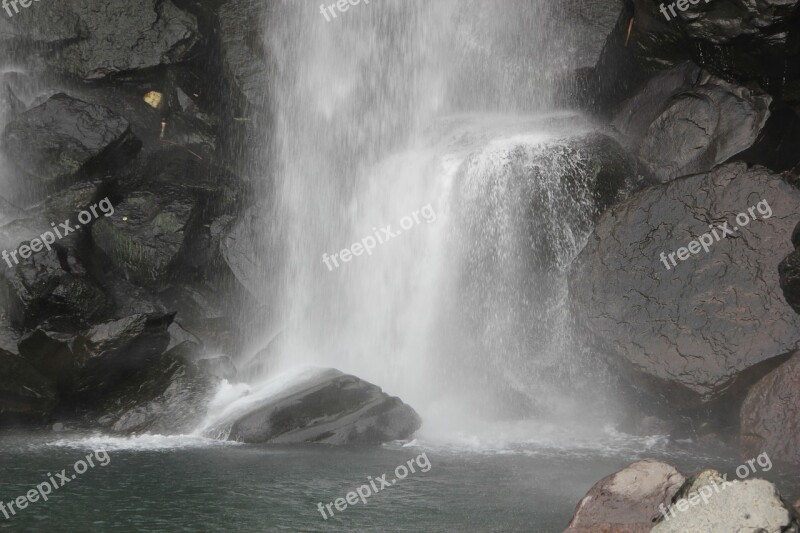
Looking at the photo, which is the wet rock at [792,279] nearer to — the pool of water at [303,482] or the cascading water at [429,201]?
the pool of water at [303,482]

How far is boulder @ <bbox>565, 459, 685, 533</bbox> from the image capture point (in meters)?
7.01

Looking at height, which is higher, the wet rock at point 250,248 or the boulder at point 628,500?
the wet rock at point 250,248

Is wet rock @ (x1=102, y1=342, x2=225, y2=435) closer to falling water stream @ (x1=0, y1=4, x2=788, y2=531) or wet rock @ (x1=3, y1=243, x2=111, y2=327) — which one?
falling water stream @ (x1=0, y1=4, x2=788, y2=531)

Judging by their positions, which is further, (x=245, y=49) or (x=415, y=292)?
(x=245, y=49)

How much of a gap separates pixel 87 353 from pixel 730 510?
1093 centimetres

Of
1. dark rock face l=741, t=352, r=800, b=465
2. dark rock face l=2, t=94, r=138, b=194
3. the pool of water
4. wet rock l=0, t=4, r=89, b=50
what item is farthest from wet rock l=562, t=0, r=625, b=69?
wet rock l=0, t=4, r=89, b=50

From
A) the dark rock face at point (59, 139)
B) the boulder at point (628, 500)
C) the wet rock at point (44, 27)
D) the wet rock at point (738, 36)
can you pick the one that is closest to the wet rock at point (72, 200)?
the dark rock face at point (59, 139)

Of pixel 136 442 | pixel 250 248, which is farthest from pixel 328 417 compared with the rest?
pixel 250 248

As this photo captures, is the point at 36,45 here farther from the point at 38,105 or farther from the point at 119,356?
the point at 119,356

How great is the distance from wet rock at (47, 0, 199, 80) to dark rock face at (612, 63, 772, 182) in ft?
36.7

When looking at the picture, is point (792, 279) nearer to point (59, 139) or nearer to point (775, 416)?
point (775, 416)

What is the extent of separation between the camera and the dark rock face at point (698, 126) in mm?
14031

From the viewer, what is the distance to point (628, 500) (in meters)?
7.21

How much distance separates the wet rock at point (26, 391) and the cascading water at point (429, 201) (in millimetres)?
3904
